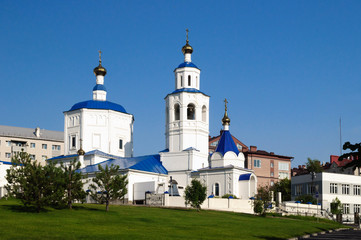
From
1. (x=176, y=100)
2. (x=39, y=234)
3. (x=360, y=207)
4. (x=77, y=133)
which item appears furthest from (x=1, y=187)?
(x=360, y=207)

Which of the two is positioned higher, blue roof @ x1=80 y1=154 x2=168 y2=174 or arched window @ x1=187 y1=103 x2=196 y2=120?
arched window @ x1=187 y1=103 x2=196 y2=120

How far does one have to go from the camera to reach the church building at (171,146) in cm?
5084

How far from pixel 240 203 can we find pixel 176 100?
15.4 metres

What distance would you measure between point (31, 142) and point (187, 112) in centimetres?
4978

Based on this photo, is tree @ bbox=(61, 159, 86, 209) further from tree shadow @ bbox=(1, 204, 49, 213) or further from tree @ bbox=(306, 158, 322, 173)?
tree @ bbox=(306, 158, 322, 173)

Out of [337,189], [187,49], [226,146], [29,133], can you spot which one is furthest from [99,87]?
[29,133]

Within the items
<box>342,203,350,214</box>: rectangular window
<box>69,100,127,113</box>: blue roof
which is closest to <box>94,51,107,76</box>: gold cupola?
<box>69,100,127,113</box>: blue roof

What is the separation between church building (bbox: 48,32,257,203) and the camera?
2002 inches

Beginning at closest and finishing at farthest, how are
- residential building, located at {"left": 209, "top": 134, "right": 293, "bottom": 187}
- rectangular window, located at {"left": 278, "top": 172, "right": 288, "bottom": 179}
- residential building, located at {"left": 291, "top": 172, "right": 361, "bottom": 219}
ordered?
residential building, located at {"left": 291, "top": 172, "right": 361, "bottom": 219} < residential building, located at {"left": 209, "top": 134, "right": 293, "bottom": 187} < rectangular window, located at {"left": 278, "top": 172, "right": 288, "bottom": 179}

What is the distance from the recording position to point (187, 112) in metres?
57.0

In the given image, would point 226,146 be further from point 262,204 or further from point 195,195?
point 195,195

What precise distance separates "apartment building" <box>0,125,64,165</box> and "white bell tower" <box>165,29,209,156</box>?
45.8 m

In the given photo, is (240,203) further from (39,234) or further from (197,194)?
(39,234)

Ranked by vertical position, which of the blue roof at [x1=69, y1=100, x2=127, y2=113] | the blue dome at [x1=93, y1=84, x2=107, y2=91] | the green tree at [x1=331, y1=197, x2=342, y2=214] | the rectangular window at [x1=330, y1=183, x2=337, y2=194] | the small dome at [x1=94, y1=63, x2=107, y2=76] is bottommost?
the green tree at [x1=331, y1=197, x2=342, y2=214]
